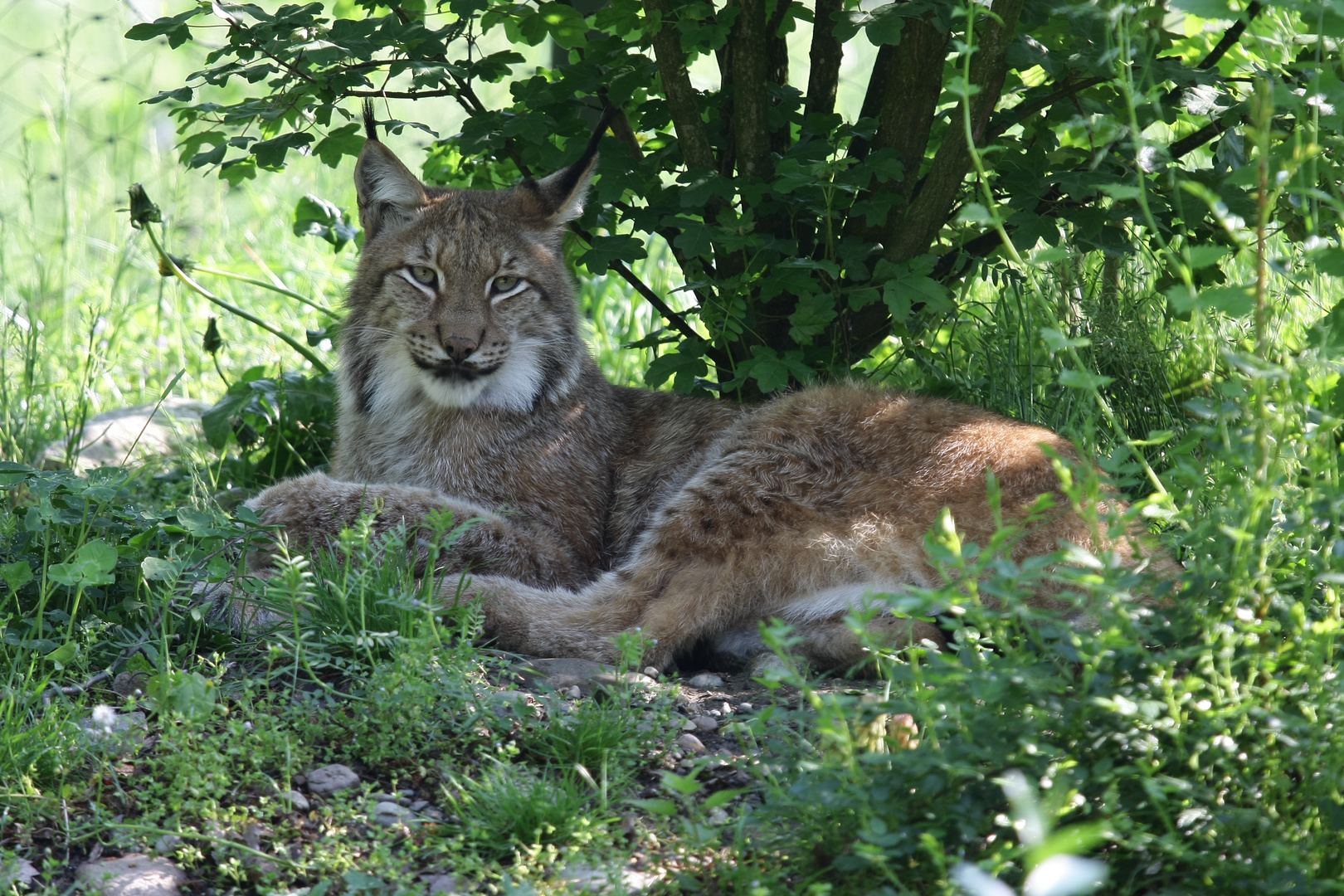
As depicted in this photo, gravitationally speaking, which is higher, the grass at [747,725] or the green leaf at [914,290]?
the green leaf at [914,290]

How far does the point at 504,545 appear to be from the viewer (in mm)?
3639

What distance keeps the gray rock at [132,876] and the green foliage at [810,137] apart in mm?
2168

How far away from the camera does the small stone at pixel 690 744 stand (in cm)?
258

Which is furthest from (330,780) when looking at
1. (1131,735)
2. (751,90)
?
(751,90)

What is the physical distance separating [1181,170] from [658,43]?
5.41 feet

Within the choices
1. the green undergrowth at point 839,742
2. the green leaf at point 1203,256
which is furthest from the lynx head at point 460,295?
the green leaf at point 1203,256

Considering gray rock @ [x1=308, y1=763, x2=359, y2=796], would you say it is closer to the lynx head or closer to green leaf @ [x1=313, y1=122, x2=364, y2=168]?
the lynx head

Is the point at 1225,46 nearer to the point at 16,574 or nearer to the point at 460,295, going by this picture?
the point at 460,295

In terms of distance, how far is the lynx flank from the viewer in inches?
130

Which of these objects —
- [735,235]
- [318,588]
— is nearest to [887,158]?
[735,235]

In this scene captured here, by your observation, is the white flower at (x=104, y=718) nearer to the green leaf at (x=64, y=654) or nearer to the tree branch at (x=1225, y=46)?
the green leaf at (x=64, y=654)

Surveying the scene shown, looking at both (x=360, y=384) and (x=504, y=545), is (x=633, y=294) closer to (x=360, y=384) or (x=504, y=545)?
(x=360, y=384)

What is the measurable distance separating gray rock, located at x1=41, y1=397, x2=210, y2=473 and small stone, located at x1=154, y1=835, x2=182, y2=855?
8.57ft

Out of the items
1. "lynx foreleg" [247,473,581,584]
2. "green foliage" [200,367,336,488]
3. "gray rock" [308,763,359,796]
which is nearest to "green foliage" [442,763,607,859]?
"gray rock" [308,763,359,796]
